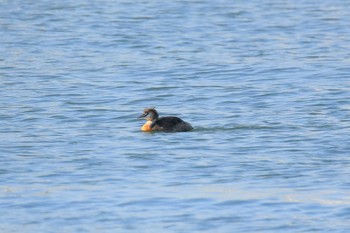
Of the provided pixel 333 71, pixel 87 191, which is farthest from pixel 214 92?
pixel 87 191

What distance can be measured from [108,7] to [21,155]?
2459cm

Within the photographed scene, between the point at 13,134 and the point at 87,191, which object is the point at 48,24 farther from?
the point at 87,191

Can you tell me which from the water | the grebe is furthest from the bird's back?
the water

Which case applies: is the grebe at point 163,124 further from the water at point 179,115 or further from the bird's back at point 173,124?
the water at point 179,115

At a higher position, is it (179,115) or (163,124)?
(163,124)

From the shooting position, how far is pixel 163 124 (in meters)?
20.1

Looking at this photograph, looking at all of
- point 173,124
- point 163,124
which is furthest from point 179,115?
point 173,124

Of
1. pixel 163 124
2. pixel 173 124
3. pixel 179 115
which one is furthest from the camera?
pixel 179 115

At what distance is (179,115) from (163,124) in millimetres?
2086

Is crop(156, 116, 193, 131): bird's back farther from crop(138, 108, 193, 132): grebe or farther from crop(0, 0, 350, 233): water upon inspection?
crop(0, 0, 350, 233): water

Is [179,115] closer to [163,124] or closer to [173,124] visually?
[163,124]

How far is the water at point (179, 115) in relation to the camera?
14648 millimetres

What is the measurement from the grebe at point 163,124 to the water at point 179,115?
5.9 inches

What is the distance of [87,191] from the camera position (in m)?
15.7
